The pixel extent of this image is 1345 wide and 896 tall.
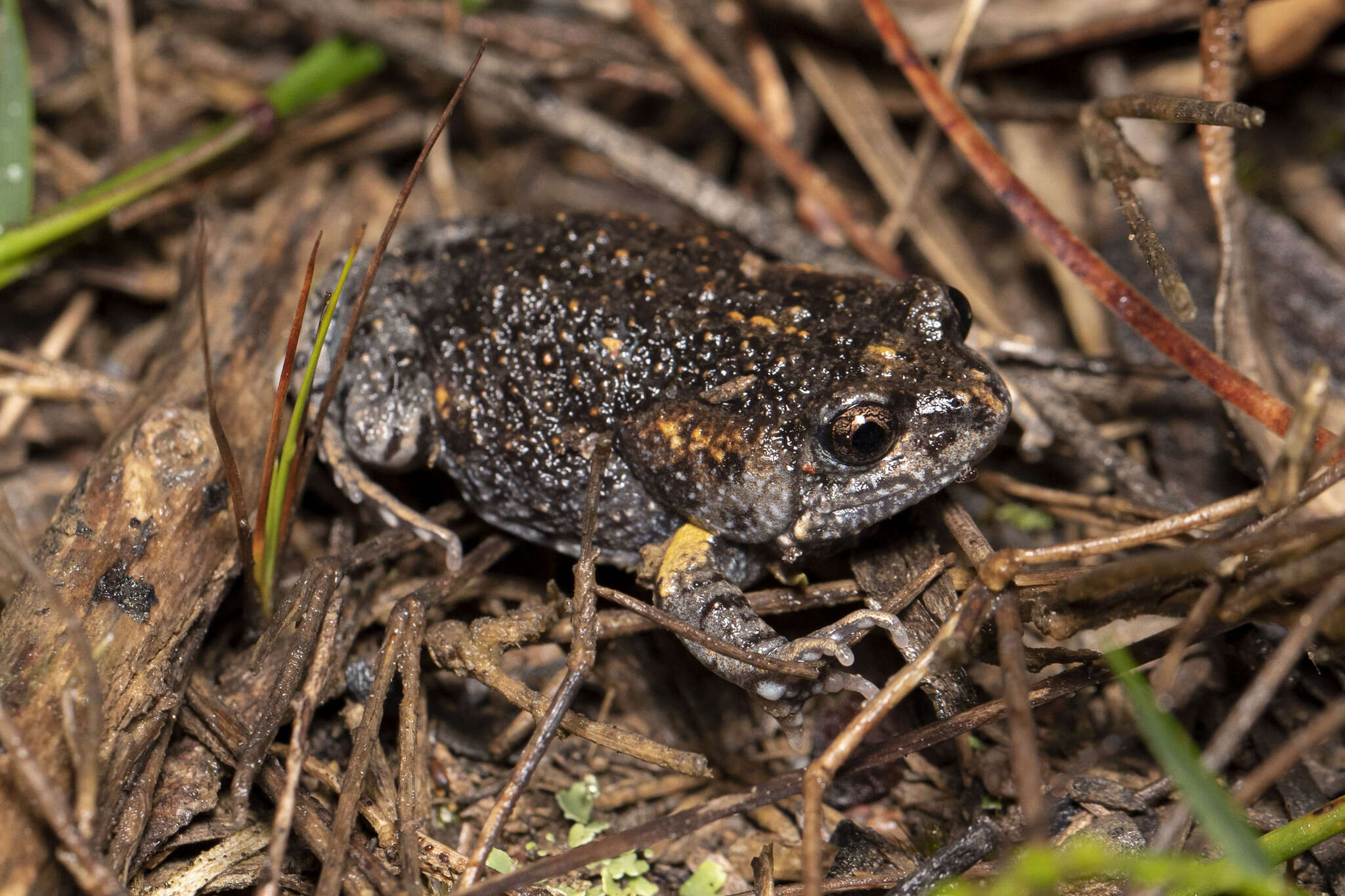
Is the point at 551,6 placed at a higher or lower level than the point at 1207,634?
higher

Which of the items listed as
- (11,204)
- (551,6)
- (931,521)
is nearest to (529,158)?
(551,6)

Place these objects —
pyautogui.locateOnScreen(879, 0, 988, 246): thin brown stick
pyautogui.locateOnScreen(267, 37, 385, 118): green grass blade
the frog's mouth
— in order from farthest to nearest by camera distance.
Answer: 1. pyautogui.locateOnScreen(267, 37, 385, 118): green grass blade
2. pyautogui.locateOnScreen(879, 0, 988, 246): thin brown stick
3. the frog's mouth

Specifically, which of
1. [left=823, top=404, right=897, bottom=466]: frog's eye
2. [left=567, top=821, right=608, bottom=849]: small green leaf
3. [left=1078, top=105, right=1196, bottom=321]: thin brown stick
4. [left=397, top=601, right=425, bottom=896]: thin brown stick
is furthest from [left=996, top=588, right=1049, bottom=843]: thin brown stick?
[left=397, top=601, right=425, bottom=896]: thin brown stick

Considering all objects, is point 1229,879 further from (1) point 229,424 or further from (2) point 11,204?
(2) point 11,204

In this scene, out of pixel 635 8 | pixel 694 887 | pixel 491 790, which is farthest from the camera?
pixel 635 8

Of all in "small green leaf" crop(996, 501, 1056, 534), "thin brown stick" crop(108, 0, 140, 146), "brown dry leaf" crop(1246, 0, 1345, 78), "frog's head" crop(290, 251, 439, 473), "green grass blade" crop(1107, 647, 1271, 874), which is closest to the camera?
"green grass blade" crop(1107, 647, 1271, 874)

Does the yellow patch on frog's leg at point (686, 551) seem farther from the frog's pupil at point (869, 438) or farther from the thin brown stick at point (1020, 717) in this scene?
the thin brown stick at point (1020, 717)

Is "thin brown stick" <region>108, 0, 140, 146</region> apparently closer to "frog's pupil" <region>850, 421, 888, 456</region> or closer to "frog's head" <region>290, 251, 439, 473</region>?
"frog's head" <region>290, 251, 439, 473</region>
